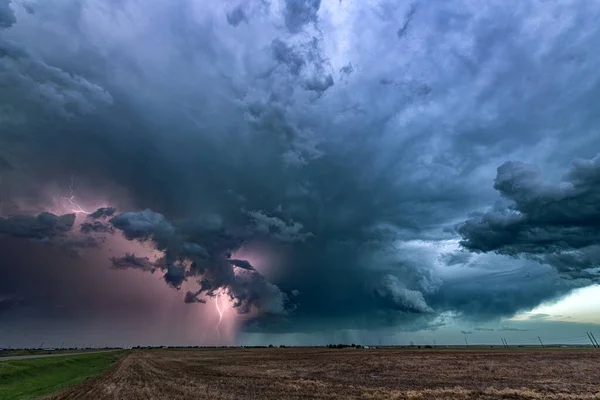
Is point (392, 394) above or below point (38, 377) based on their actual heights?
below

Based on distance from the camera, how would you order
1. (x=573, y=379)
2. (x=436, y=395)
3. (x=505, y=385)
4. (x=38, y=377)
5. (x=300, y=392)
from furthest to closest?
1. (x=38, y=377)
2. (x=573, y=379)
3. (x=505, y=385)
4. (x=300, y=392)
5. (x=436, y=395)

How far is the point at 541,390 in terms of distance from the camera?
107 ft

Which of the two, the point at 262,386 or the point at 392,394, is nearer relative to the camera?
the point at 392,394

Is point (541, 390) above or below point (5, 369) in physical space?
below

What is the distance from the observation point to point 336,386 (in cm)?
3759

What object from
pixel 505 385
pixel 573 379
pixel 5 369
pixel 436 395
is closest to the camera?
pixel 436 395

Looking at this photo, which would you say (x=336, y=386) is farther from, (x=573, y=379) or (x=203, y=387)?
(x=573, y=379)

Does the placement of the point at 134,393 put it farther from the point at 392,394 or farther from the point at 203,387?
the point at 392,394

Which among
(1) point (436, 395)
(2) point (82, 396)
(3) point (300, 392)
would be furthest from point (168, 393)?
(1) point (436, 395)

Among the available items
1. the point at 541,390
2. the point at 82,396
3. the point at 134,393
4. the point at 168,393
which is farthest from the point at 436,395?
the point at 82,396

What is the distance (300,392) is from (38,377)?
53142mm

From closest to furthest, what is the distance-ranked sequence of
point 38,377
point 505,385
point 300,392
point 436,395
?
1. point 436,395
2. point 300,392
3. point 505,385
4. point 38,377

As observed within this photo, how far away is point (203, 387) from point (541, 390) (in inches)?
1386

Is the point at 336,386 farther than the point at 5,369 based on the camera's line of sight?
No
